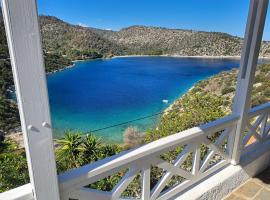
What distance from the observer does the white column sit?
824 millimetres

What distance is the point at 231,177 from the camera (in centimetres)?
226

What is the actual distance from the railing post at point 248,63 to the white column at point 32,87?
1626 millimetres

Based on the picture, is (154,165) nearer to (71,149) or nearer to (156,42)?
(71,149)

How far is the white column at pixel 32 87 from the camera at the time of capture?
0.82 metres

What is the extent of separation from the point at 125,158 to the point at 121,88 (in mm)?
29484

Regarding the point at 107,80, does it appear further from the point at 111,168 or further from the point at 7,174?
the point at 111,168

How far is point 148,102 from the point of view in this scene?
26547 millimetres

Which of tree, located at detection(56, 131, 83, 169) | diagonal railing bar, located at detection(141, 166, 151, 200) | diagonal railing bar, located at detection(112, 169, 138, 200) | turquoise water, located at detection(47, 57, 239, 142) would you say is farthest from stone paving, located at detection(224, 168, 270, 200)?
turquoise water, located at detection(47, 57, 239, 142)

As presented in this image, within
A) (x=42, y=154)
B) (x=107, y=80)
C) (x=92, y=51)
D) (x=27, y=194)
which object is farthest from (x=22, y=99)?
(x=107, y=80)

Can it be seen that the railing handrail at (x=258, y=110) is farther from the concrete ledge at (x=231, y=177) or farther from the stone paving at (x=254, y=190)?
the stone paving at (x=254, y=190)

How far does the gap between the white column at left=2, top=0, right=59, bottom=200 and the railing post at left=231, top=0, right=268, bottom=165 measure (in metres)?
1.63

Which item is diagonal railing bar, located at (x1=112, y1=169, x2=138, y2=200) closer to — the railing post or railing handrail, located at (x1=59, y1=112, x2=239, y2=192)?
railing handrail, located at (x1=59, y1=112, x2=239, y2=192)

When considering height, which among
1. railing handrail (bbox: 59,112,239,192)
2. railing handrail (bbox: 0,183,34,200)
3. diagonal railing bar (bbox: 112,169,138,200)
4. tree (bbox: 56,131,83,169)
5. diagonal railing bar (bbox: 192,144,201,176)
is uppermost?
railing handrail (bbox: 0,183,34,200)

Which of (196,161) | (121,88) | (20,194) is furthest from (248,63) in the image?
(121,88)
